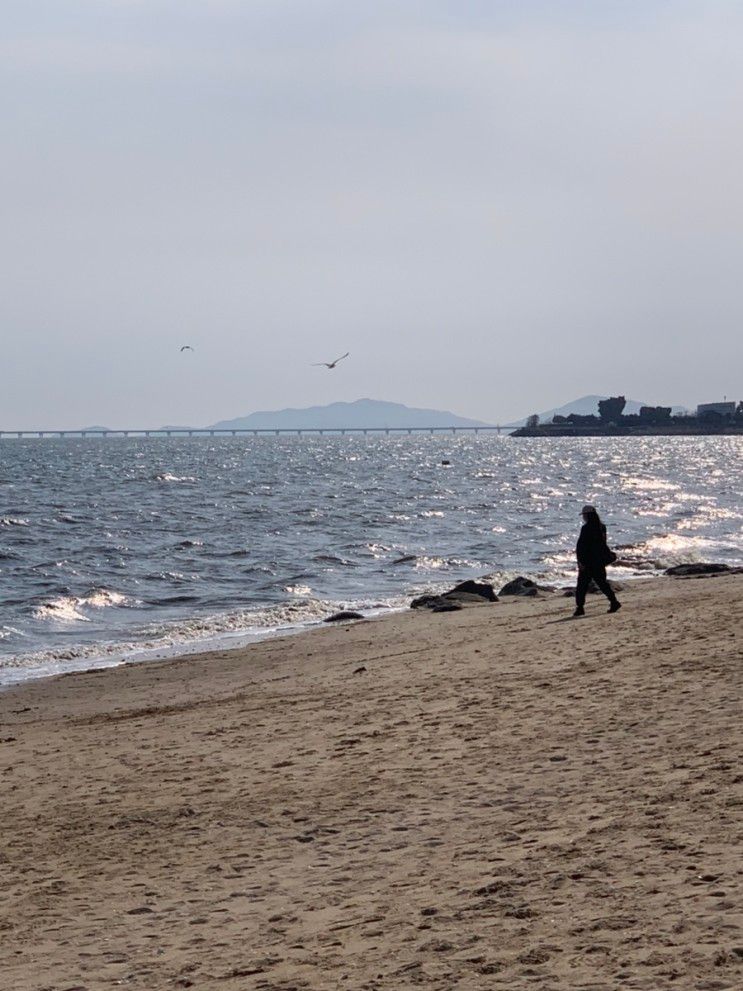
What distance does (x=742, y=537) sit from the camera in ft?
147

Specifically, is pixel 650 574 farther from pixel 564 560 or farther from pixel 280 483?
pixel 280 483

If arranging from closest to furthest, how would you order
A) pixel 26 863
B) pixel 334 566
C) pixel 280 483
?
pixel 26 863 < pixel 334 566 < pixel 280 483

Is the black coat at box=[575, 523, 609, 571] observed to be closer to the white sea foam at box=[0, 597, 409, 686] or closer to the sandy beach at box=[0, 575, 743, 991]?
the sandy beach at box=[0, 575, 743, 991]

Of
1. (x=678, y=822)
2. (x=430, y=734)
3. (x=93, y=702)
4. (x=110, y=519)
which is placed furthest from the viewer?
(x=110, y=519)

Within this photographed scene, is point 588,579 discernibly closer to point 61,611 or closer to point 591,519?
point 591,519

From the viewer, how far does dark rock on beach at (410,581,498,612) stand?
25.2 metres

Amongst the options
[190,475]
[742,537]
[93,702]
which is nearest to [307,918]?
[93,702]

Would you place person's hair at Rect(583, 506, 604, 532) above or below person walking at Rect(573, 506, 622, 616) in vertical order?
above

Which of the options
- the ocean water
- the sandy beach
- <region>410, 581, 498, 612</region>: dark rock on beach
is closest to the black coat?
the sandy beach

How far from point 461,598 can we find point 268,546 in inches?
711

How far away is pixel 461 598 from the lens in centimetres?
2552

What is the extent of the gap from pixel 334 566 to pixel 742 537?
1559 cm

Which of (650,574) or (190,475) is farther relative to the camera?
(190,475)

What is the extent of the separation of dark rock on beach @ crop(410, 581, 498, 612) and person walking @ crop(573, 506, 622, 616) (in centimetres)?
512
